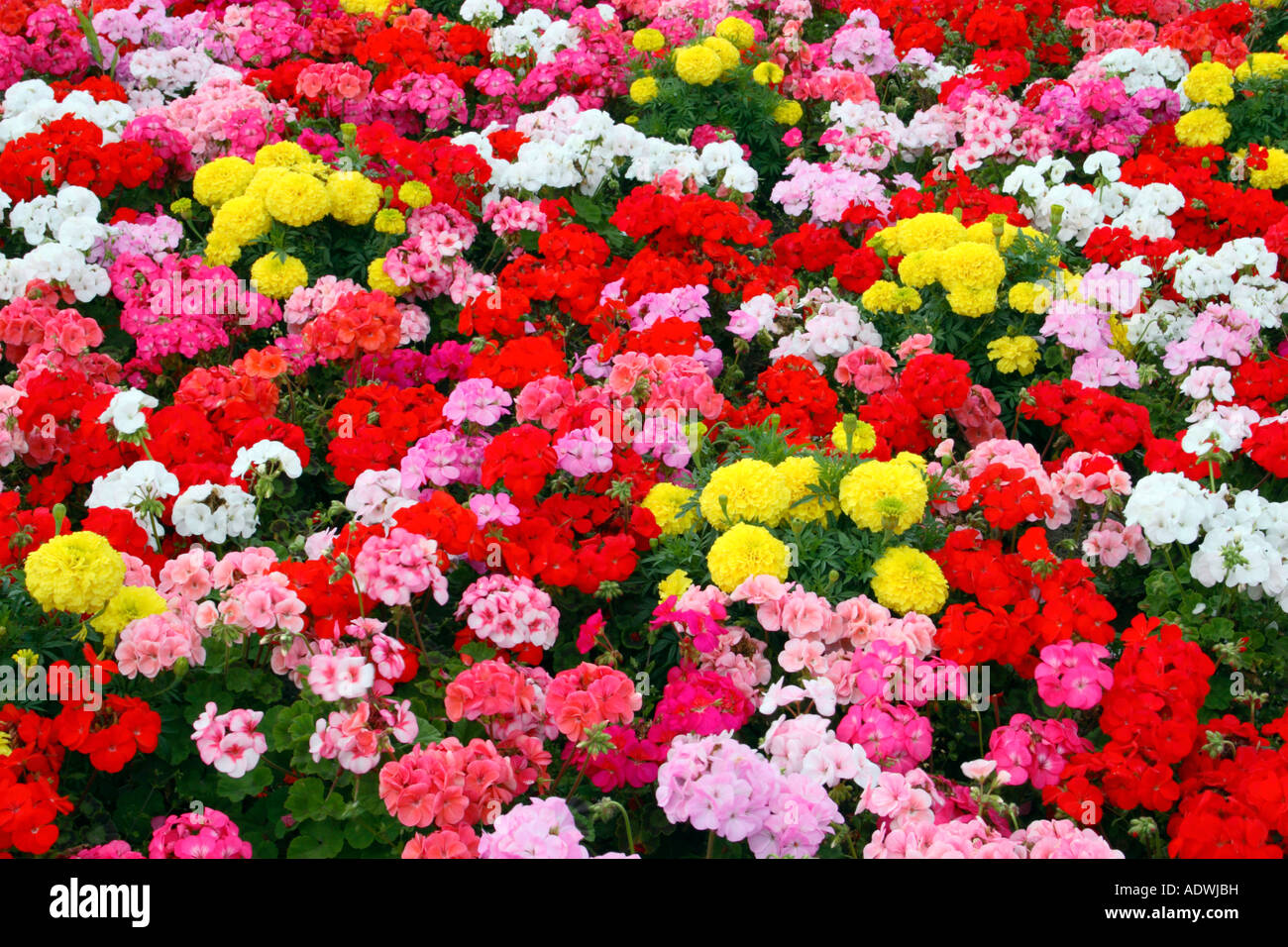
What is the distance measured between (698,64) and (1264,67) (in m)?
2.99

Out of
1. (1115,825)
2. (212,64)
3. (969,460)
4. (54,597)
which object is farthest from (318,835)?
(212,64)

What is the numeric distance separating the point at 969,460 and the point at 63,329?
11.4ft

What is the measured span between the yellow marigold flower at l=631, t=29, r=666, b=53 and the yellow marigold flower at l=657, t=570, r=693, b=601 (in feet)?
12.4

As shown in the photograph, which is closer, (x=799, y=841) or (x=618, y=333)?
(x=799, y=841)

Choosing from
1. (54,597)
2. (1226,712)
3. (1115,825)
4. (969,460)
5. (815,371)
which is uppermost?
(815,371)

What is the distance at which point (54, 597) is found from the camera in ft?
10.2

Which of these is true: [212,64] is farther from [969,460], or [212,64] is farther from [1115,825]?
[1115,825]

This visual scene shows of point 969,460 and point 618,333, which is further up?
point 618,333

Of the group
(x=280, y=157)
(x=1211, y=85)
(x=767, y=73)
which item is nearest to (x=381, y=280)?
(x=280, y=157)

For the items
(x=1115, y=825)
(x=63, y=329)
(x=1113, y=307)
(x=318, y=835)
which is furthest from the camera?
(x=1113, y=307)

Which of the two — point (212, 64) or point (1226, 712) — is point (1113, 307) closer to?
point (1226, 712)

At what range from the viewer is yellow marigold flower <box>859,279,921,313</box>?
16.5ft

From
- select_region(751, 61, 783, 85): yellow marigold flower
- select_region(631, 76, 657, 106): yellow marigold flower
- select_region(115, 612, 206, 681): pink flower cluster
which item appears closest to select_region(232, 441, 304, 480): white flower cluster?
select_region(115, 612, 206, 681): pink flower cluster

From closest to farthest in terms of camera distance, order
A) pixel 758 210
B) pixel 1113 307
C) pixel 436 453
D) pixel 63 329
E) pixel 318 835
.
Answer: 1. pixel 318 835
2. pixel 436 453
3. pixel 63 329
4. pixel 1113 307
5. pixel 758 210
